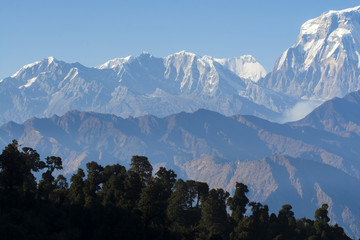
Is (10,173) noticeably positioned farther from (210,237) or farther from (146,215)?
(210,237)

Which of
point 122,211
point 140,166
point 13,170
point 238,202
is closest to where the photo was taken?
point 122,211

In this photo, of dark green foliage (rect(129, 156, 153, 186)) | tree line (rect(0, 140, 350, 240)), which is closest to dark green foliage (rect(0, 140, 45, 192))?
tree line (rect(0, 140, 350, 240))

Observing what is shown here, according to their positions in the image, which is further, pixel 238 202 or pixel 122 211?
pixel 238 202

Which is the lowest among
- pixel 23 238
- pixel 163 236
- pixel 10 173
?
pixel 23 238

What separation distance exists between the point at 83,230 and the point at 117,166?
163 ft

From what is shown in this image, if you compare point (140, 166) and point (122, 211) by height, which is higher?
point (140, 166)

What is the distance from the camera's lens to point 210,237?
4550 inches

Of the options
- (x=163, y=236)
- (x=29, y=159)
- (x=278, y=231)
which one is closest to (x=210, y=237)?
(x=163, y=236)

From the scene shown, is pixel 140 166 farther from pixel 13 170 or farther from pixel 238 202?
pixel 13 170

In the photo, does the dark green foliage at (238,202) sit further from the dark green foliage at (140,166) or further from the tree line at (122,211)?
the dark green foliage at (140,166)

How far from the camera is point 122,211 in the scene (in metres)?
119

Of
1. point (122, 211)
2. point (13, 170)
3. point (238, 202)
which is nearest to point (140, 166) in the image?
point (238, 202)

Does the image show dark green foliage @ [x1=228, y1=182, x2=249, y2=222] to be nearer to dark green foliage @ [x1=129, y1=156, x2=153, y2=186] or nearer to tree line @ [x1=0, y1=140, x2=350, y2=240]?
tree line @ [x1=0, y1=140, x2=350, y2=240]

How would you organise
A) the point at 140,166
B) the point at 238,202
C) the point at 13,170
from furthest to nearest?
the point at 140,166
the point at 238,202
the point at 13,170
